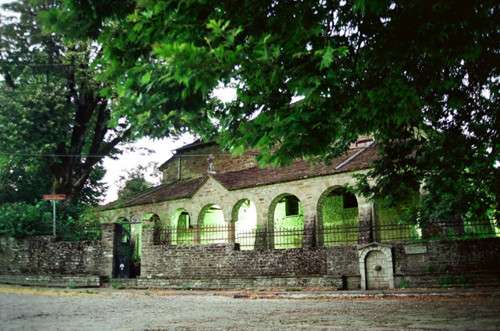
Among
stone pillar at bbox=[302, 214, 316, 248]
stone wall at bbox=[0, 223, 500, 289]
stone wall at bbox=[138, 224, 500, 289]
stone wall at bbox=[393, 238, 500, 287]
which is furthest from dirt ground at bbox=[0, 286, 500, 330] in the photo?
stone pillar at bbox=[302, 214, 316, 248]

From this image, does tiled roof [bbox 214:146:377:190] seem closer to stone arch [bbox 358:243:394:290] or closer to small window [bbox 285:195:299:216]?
small window [bbox 285:195:299:216]

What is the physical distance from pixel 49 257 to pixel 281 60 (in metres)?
16.9

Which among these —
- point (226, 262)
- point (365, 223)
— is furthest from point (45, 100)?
point (365, 223)

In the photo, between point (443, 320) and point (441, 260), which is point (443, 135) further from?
point (441, 260)

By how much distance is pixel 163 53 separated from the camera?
10.5 ft

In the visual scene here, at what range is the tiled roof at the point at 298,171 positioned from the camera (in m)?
18.2

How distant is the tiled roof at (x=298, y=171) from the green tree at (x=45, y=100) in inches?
285

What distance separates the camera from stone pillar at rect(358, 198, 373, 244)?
15219 millimetres

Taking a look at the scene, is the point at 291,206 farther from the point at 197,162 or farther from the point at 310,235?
the point at 310,235

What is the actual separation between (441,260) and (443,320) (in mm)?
6574

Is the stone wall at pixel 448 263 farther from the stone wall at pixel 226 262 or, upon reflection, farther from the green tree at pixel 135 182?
the green tree at pixel 135 182

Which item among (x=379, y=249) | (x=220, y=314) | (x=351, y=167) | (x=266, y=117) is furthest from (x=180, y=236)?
(x=266, y=117)

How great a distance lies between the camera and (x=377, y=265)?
13.6m

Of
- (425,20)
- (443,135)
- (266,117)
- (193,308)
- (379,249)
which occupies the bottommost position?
(193,308)
